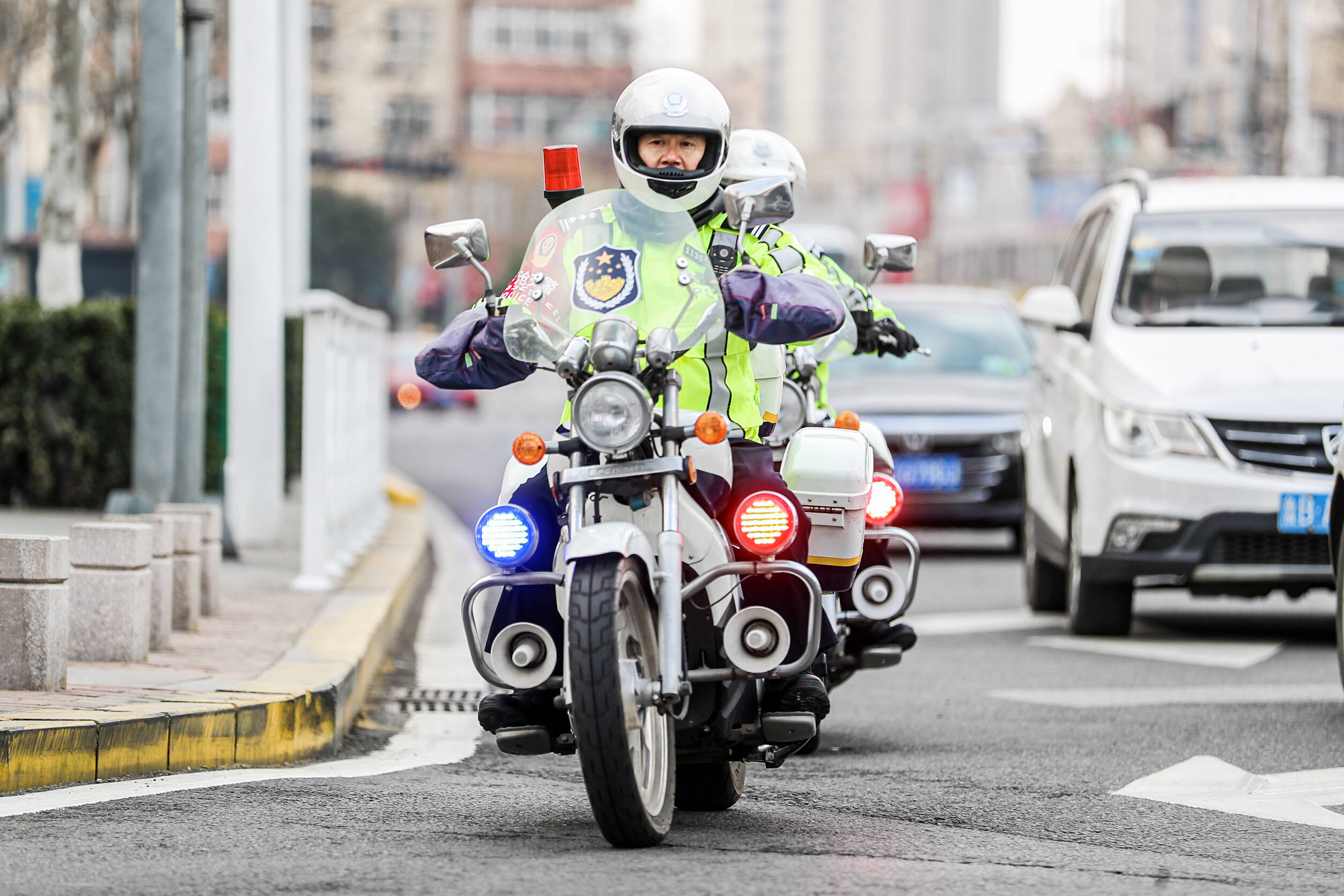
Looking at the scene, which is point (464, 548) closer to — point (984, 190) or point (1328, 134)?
point (1328, 134)

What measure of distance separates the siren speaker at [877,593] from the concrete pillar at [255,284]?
6425 mm

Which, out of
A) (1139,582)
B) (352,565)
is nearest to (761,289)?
(1139,582)

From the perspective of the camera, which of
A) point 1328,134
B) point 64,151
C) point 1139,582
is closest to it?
point 1139,582

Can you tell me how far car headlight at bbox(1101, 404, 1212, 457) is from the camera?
9859 millimetres

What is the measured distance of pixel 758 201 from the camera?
4.97 m

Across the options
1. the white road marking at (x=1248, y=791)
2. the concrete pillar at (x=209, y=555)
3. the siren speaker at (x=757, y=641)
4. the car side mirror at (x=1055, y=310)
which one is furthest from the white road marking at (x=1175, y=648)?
the siren speaker at (x=757, y=641)

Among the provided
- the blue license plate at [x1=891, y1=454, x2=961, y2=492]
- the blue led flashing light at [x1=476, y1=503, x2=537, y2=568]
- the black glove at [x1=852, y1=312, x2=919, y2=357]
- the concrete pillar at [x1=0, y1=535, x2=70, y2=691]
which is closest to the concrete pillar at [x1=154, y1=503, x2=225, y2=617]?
the concrete pillar at [x1=0, y1=535, x2=70, y2=691]

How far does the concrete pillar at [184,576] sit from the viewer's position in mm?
8469

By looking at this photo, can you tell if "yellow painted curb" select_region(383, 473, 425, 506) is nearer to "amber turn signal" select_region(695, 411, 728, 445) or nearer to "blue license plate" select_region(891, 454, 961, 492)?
"blue license plate" select_region(891, 454, 961, 492)

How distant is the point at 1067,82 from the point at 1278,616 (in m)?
130

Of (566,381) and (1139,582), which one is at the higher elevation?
(566,381)

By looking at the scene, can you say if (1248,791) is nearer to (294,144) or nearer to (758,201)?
(758,201)

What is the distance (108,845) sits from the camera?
16.5 ft

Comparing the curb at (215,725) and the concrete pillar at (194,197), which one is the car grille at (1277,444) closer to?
the curb at (215,725)
